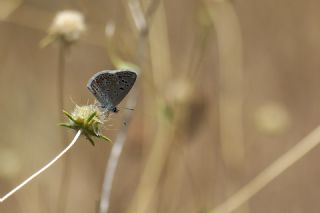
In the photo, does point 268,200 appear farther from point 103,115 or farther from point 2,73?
point 103,115

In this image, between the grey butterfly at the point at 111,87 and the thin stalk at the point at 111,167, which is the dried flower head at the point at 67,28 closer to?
the thin stalk at the point at 111,167

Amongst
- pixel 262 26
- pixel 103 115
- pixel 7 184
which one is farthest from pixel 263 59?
pixel 103 115

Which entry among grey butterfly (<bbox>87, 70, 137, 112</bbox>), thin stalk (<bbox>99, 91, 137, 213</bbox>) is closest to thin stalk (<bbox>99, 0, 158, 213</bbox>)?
thin stalk (<bbox>99, 91, 137, 213</bbox>)

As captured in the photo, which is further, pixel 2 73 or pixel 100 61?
pixel 100 61

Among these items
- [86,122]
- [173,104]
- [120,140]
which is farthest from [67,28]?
[86,122]

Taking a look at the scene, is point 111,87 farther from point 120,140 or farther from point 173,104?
point 173,104

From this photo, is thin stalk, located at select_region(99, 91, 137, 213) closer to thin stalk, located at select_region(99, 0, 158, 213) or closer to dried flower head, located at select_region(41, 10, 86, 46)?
thin stalk, located at select_region(99, 0, 158, 213)
